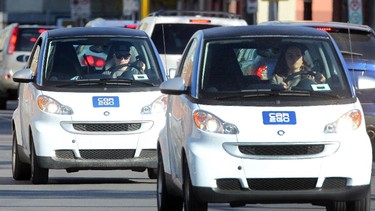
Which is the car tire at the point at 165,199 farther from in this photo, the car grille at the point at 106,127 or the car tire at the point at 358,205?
the car grille at the point at 106,127

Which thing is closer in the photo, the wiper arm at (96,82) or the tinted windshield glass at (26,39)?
the wiper arm at (96,82)

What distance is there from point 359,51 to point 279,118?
305 inches

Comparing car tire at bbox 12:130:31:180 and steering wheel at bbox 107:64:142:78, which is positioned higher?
steering wheel at bbox 107:64:142:78

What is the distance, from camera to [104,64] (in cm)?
1611

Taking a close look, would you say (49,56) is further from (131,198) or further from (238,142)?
(238,142)

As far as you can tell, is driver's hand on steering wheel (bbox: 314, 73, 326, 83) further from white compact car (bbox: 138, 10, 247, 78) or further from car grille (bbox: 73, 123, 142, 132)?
white compact car (bbox: 138, 10, 247, 78)

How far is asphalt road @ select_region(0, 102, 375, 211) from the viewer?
13414mm

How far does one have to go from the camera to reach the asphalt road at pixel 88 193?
1341 centimetres

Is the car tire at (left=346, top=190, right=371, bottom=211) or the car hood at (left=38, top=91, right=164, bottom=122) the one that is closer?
the car tire at (left=346, top=190, right=371, bottom=211)

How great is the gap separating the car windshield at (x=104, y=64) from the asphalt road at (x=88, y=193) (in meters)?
1.01

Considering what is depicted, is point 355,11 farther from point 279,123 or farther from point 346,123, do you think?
point 279,123

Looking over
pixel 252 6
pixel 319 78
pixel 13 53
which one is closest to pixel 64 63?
pixel 319 78

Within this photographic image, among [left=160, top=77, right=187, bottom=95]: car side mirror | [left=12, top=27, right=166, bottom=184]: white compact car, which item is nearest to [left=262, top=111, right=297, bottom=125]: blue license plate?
[left=160, top=77, right=187, bottom=95]: car side mirror

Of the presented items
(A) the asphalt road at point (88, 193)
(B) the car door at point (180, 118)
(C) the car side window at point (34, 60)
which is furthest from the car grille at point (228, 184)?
(C) the car side window at point (34, 60)
